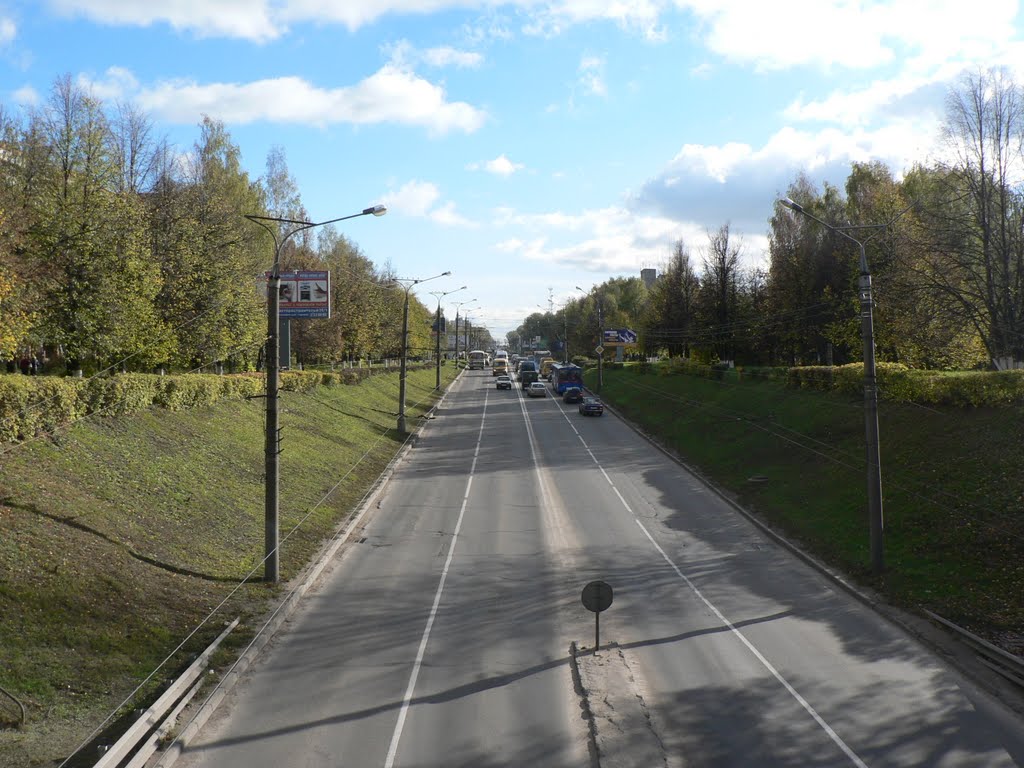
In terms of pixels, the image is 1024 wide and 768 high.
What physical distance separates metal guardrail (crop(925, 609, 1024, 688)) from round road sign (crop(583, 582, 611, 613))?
22.3 feet

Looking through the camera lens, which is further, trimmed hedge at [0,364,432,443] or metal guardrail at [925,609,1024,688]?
trimmed hedge at [0,364,432,443]

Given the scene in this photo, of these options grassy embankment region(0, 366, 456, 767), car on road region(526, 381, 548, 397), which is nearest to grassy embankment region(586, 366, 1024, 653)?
grassy embankment region(0, 366, 456, 767)

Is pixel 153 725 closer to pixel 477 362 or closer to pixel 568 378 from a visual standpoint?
pixel 568 378

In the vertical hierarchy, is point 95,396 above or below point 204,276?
Answer: below

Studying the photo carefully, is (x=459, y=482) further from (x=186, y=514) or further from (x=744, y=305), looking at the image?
(x=744, y=305)

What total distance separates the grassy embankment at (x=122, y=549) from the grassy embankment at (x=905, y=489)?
1481cm

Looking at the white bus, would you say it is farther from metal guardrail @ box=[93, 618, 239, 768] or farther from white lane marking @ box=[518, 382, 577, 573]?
metal guardrail @ box=[93, 618, 239, 768]

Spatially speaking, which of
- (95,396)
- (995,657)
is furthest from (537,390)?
(995,657)

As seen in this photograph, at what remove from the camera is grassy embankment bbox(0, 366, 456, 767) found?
11.6 m

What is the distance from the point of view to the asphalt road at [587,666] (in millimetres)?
11234

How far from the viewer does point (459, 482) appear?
114 feet

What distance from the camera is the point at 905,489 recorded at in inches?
941

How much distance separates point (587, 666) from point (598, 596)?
1.24 metres

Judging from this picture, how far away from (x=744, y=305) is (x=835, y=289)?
14.9m
